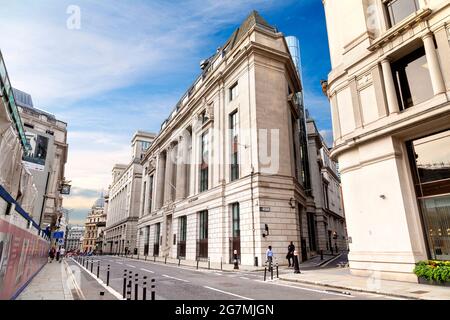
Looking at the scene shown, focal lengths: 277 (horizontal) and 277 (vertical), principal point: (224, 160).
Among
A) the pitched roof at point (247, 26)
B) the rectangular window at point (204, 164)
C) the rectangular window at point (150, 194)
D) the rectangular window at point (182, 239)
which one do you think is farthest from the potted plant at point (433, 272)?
the rectangular window at point (150, 194)

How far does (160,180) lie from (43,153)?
66.7 feet

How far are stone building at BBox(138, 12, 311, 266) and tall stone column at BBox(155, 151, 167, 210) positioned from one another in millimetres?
10648

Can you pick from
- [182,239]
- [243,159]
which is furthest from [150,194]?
[243,159]

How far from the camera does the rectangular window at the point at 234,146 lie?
101 ft

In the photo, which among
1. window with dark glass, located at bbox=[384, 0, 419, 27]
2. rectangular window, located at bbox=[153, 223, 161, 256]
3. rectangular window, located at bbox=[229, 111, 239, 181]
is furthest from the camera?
rectangular window, located at bbox=[153, 223, 161, 256]

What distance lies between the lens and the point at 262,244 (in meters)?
24.1

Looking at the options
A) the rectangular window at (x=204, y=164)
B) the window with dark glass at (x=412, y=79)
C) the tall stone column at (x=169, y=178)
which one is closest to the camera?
the window with dark glass at (x=412, y=79)

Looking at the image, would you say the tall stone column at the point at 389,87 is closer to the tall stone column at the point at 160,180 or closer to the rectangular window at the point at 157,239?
the rectangular window at the point at 157,239

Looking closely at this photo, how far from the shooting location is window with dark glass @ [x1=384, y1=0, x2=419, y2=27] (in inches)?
638

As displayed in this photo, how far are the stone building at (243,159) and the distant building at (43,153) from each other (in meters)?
20.5

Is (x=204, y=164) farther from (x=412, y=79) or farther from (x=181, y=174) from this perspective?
(x=412, y=79)

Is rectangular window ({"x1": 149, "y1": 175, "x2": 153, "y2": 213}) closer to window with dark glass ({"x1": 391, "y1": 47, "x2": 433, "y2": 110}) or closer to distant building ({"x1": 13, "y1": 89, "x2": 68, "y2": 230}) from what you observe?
distant building ({"x1": 13, "y1": 89, "x2": 68, "y2": 230})

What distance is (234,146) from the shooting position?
1243 inches

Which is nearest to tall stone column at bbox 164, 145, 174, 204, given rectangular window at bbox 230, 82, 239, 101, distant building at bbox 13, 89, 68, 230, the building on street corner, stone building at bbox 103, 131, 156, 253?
the building on street corner
